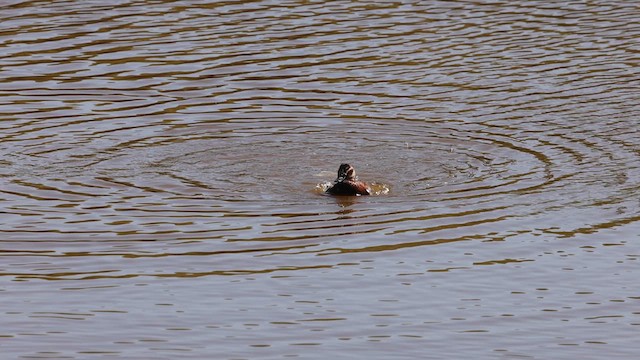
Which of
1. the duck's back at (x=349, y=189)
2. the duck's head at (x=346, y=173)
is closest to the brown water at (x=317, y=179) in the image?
the duck's back at (x=349, y=189)

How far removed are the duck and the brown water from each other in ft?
0.38

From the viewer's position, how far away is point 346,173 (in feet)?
52.8

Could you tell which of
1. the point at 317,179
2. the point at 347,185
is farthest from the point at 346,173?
the point at 317,179

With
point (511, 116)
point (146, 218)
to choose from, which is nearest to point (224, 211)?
point (146, 218)

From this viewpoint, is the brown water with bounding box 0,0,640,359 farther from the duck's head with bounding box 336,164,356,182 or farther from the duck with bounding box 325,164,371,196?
the duck's head with bounding box 336,164,356,182

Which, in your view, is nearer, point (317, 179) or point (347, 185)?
point (347, 185)

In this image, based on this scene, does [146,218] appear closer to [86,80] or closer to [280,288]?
[280,288]

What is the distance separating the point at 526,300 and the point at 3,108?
376 inches

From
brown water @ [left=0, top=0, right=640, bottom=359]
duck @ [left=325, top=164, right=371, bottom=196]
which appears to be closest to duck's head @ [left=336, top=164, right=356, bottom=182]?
duck @ [left=325, top=164, right=371, bottom=196]

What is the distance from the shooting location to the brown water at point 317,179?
1155 centimetres

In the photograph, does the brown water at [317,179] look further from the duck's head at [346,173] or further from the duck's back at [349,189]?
the duck's head at [346,173]

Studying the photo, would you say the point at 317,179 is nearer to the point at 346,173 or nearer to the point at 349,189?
the point at 346,173

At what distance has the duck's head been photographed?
1606cm

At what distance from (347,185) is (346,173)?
0.20 meters
